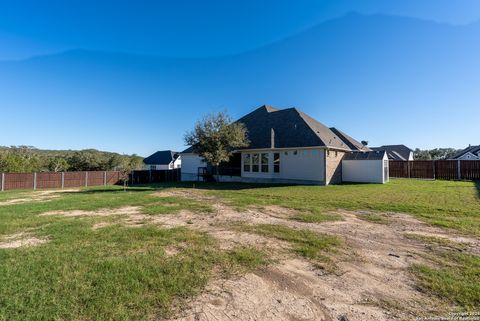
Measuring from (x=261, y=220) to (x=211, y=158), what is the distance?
10.5m

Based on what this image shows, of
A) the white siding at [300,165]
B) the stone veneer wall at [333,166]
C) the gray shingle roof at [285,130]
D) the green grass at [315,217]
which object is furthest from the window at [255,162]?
the green grass at [315,217]

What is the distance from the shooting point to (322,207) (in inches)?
328

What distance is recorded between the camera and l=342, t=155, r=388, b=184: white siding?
17.5 metres

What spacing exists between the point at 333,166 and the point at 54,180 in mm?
22312

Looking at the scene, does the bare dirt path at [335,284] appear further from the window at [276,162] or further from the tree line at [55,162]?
the tree line at [55,162]

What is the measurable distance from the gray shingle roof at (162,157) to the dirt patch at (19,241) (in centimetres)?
3627

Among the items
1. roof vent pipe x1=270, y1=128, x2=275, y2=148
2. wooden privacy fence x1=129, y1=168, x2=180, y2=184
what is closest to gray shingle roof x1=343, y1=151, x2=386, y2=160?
roof vent pipe x1=270, y1=128, x2=275, y2=148

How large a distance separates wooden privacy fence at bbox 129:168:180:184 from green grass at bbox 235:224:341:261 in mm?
19388

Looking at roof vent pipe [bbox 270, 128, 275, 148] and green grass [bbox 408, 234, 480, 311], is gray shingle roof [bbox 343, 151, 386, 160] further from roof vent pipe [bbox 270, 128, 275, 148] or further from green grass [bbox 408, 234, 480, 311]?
green grass [bbox 408, 234, 480, 311]

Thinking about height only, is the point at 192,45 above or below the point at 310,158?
above

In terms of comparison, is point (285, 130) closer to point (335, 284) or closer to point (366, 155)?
point (366, 155)

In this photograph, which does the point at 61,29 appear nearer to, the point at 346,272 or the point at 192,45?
the point at 192,45

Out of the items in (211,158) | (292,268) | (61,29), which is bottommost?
(292,268)

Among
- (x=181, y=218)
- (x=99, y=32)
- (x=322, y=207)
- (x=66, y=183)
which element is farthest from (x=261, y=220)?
(x=66, y=183)
